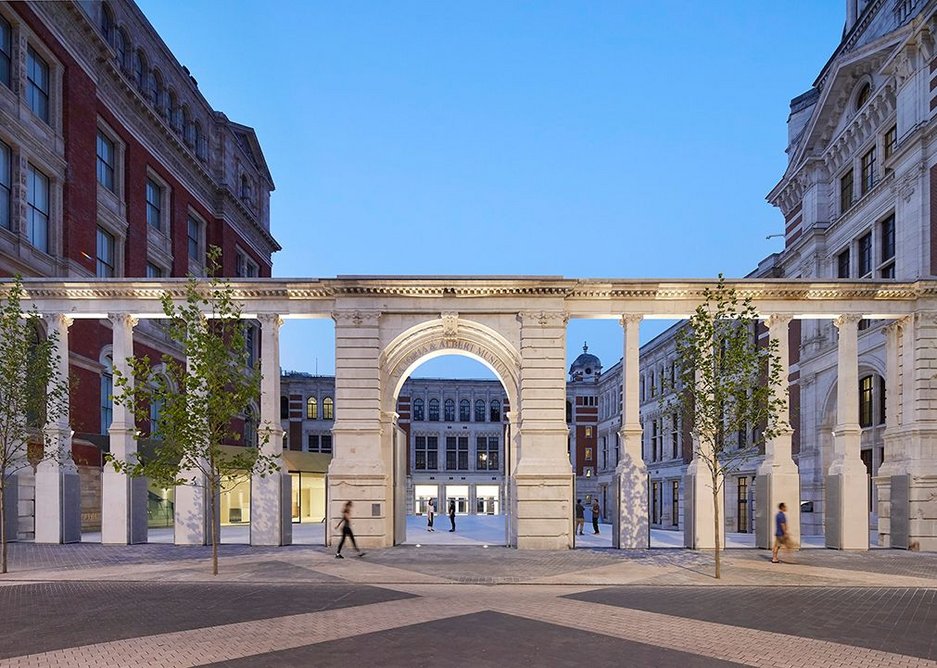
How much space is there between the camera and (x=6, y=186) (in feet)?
97.2

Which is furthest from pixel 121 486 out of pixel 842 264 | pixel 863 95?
pixel 863 95

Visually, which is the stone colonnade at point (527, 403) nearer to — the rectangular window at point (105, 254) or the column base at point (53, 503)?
the column base at point (53, 503)

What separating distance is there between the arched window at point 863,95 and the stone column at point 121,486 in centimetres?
3463

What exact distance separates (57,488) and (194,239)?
26268 mm

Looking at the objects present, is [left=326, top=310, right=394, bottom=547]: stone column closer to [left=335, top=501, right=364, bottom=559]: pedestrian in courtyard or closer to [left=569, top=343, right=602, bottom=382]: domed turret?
[left=335, top=501, right=364, bottom=559]: pedestrian in courtyard

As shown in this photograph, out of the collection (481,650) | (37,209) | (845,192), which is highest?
(845,192)

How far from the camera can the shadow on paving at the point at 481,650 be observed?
35.9ft

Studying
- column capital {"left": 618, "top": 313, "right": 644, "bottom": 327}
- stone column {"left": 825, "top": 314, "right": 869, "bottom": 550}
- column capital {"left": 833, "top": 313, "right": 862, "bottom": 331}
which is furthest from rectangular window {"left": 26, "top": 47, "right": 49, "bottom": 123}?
stone column {"left": 825, "top": 314, "right": 869, "bottom": 550}

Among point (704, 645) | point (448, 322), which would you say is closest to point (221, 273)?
point (448, 322)

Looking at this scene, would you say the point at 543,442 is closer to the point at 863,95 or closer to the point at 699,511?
the point at 699,511

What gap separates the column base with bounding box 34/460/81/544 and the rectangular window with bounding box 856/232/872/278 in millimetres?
35552

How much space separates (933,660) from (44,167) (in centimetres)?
3499

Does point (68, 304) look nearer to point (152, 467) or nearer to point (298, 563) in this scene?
point (152, 467)

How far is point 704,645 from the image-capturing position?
12070 millimetres
